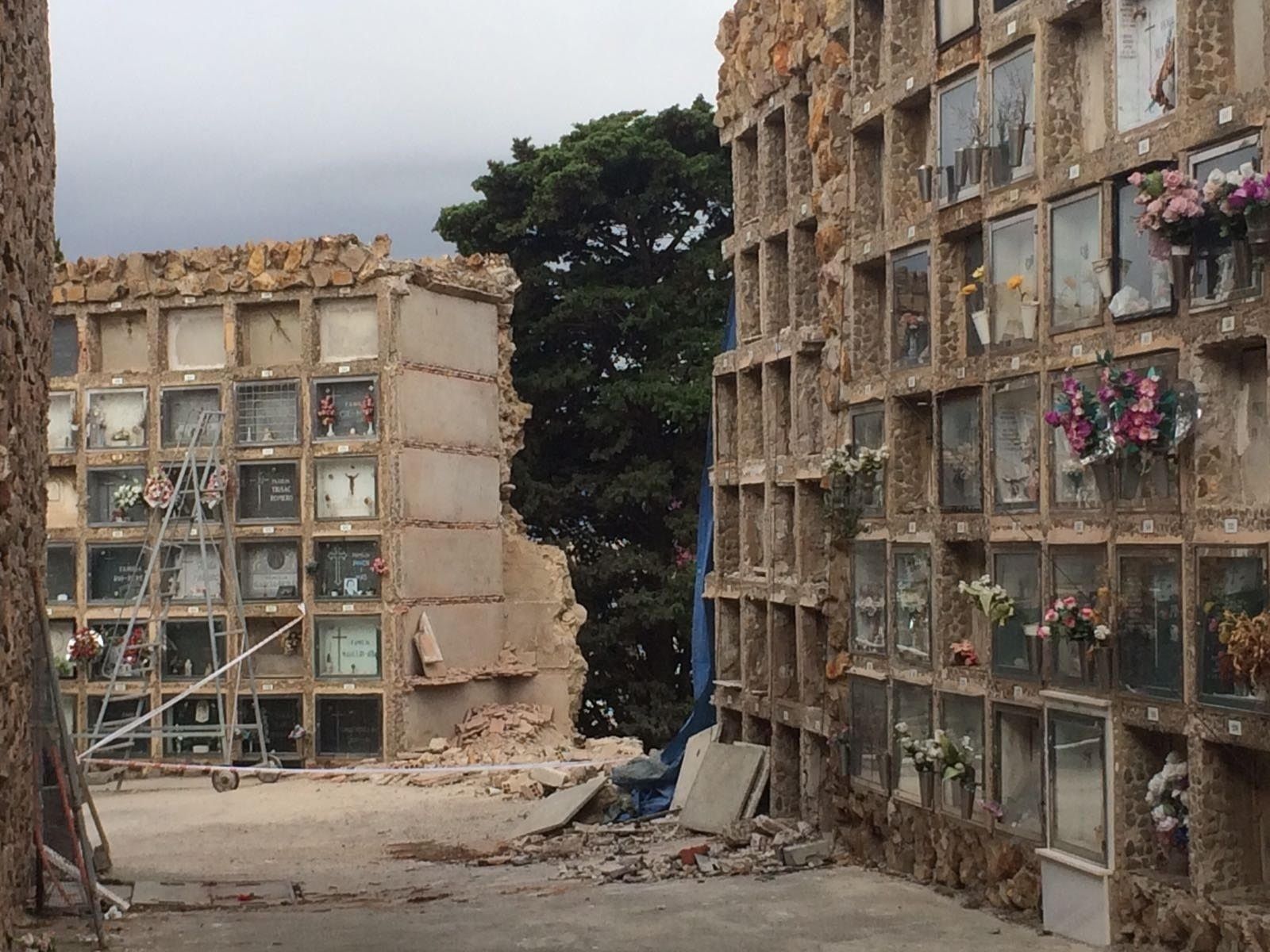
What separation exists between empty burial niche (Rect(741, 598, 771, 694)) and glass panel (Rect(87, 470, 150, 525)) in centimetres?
819

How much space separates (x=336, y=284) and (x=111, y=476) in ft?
11.1

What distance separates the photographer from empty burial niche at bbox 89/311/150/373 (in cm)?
2019

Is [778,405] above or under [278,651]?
above

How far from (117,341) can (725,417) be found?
8344 millimetres

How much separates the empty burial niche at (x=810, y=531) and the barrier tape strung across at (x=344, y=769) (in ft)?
16.1

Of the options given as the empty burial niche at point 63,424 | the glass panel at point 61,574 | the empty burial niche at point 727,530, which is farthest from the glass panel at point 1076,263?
the glass panel at point 61,574

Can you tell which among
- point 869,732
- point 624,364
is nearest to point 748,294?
point 869,732

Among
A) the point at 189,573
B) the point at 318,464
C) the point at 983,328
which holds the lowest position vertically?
the point at 189,573

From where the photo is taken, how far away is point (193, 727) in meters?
19.5

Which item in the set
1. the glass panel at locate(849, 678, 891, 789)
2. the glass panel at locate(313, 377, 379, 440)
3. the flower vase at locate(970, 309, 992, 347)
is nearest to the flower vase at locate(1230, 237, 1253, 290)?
the flower vase at locate(970, 309, 992, 347)

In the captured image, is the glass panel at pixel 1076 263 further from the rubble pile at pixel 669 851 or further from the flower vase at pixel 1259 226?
the rubble pile at pixel 669 851

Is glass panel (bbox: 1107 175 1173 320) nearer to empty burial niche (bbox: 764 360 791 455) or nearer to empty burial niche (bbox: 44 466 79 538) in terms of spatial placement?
empty burial niche (bbox: 764 360 791 455)

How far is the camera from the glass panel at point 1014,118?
10180 millimetres

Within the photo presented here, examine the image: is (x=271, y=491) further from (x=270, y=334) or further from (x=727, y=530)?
(x=727, y=530)
